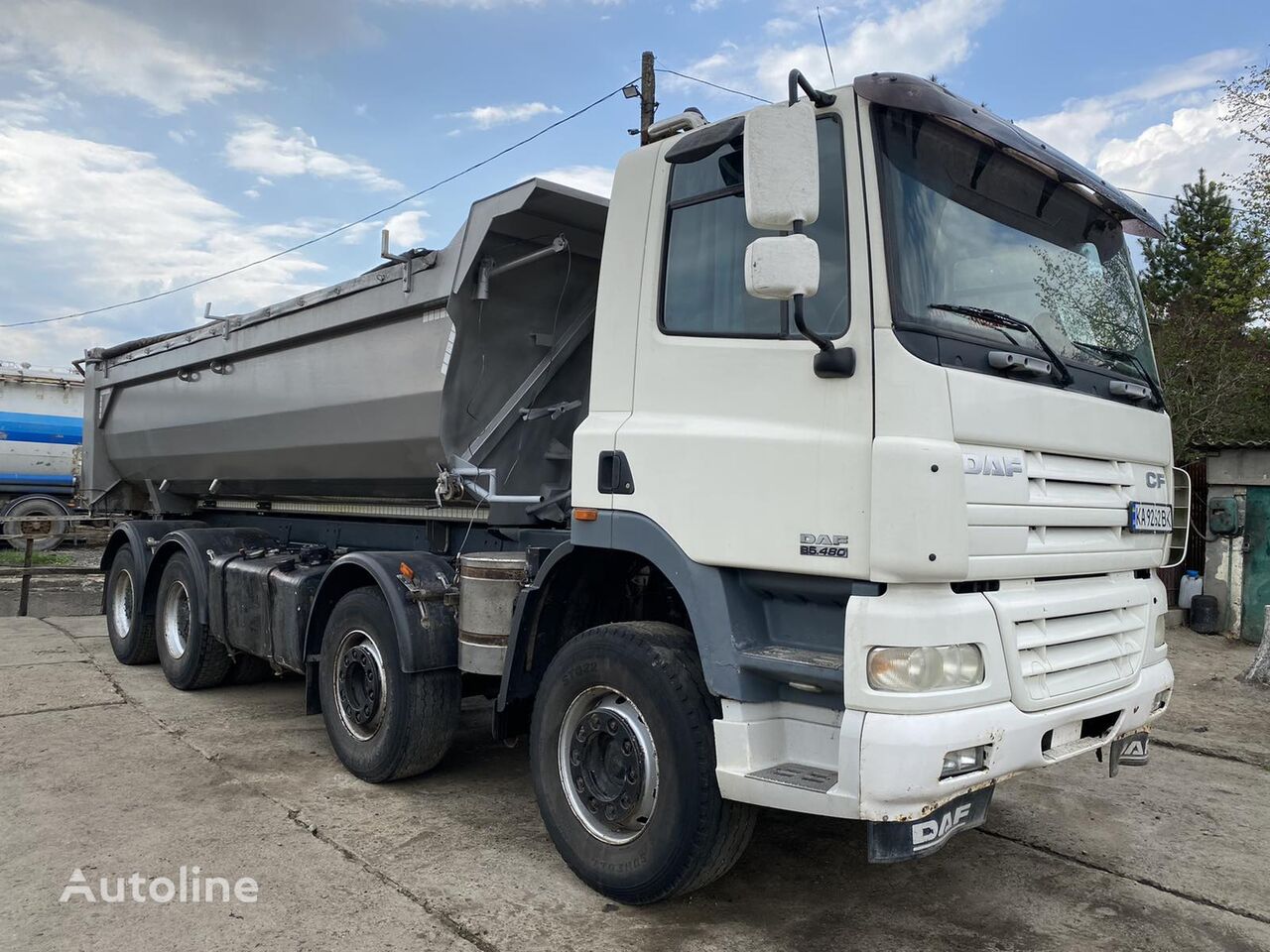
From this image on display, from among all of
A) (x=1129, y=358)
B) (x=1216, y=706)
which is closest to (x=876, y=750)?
(x=1129, y=358)

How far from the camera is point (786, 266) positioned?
10.1 ft

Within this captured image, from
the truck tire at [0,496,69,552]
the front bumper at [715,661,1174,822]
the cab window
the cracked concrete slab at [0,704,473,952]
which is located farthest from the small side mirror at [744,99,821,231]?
the truck tire at [0,496,69,552]

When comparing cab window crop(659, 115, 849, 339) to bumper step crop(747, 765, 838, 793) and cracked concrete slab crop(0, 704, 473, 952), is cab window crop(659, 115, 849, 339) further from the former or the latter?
cracked concrete slab crop(0, 704, 473, 952)

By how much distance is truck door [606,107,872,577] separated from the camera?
325cm

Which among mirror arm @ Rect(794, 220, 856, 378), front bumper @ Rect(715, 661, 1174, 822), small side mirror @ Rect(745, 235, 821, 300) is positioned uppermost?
small side mirror @ Rect(745, 235, 821, 300)

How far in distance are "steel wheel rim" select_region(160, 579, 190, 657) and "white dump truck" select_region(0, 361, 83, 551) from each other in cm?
1562

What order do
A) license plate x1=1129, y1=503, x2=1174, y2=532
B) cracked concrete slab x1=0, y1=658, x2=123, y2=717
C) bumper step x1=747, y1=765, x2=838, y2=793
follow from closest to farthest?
bumper step x1=747, y1=765, x2=838, y2=793 → license plate x1=1129, y1=503, x2=1174, y2=532 → cracked concrete slab x1=0, y1=658, x2=123, y2=717

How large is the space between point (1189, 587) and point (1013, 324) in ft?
28.7

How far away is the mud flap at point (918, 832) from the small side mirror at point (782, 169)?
197cm

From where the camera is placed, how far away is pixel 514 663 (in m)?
4.33

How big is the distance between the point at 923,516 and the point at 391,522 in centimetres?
415

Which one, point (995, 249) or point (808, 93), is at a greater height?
point (808, 93)

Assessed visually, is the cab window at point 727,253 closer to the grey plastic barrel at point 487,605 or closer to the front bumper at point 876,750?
the front bumper at point 876,750

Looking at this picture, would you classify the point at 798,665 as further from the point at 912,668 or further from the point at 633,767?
the point at 633,767
